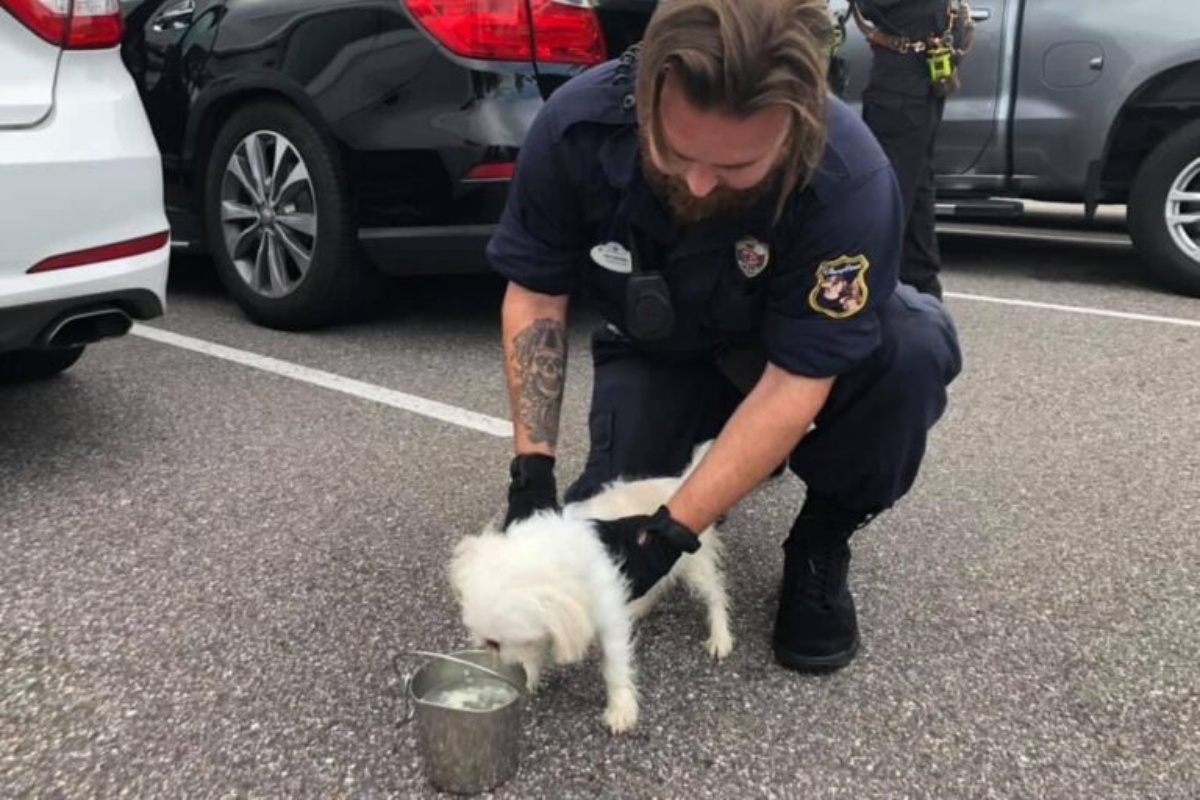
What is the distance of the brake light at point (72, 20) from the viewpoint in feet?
8.67

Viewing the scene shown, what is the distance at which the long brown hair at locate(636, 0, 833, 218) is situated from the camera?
5.23ft

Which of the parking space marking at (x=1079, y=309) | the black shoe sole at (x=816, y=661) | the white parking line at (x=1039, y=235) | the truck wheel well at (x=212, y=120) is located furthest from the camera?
the white parking line at (x=1039, y=235)

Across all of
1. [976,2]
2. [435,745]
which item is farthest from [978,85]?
[435,745]

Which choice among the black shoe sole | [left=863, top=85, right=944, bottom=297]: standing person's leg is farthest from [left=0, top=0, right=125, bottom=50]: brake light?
[left=863, top=85, right=944, bottom=297]: standing person's leg

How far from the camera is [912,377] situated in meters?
2.10

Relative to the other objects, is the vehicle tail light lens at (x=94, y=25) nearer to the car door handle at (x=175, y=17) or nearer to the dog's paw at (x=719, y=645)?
the car door handle at (x=175, y=17)

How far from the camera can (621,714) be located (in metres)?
2.01

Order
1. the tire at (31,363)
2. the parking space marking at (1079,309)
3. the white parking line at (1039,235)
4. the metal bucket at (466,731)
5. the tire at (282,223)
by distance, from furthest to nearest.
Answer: the white parking line at (1039,235) < the parking space marking at (1079,309) < the tire at (282,223) < the tire at (31,363) < the metal bucket at (466,731)

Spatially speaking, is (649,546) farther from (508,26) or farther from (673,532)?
(508,26)

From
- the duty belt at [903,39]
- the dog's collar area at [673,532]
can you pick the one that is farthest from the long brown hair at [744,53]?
the duty belt at [903,39]

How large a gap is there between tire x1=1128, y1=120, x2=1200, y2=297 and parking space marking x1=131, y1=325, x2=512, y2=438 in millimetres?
3588

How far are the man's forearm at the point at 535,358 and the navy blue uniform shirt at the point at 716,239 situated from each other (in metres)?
0.04

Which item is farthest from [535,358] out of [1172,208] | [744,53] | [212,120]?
[1172,208]

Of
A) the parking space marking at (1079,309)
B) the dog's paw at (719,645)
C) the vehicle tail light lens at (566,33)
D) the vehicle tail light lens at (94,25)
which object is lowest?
the parking space marking at (1079,309)
